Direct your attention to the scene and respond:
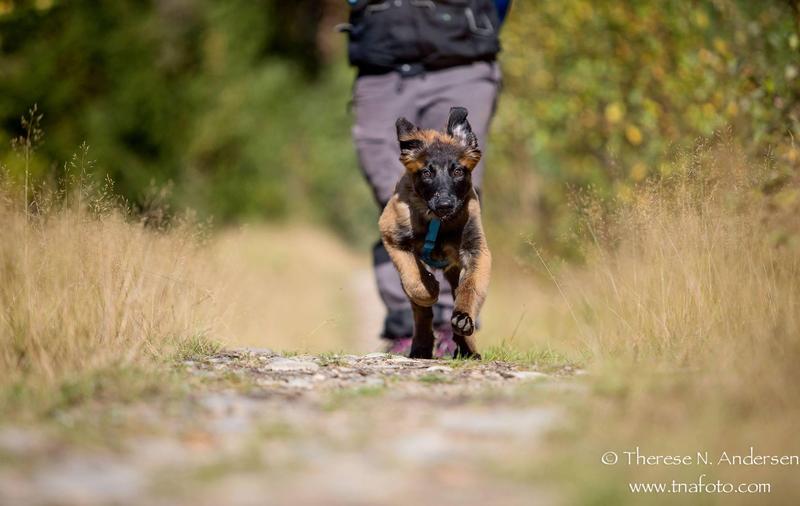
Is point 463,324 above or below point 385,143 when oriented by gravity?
below

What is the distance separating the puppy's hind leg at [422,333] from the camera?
6.04m

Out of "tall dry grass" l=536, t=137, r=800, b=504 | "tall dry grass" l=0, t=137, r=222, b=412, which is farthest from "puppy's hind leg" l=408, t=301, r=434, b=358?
"tall dry grass" l=0, t=137, r=222, b=412

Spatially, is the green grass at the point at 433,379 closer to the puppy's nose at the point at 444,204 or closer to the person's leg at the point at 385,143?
the puppy's nose at the point at 444,204

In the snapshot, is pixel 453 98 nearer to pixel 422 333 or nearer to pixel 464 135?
pixel 464 135

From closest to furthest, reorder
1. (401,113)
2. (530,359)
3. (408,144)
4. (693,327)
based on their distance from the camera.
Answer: (693,327), (530,359), (408,144), (401,113)

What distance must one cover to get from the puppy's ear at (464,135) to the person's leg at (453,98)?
761 millimetres

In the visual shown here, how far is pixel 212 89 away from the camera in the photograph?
1928 centimetres

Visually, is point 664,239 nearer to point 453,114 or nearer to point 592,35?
point 453,114

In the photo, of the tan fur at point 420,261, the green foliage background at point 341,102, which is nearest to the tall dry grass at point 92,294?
the green foliage background at point 341,102

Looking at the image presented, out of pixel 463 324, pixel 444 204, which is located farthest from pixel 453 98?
pixel 463 324

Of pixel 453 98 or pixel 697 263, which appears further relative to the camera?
pixel 453 98

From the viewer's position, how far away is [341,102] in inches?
963

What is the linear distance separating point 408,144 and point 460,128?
0.35 meters

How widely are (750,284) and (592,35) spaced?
266 inches
